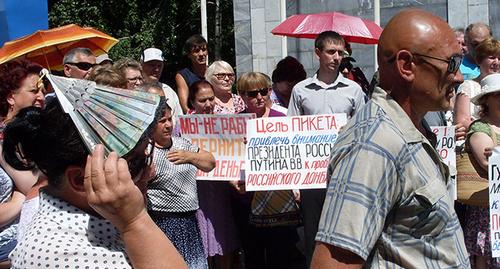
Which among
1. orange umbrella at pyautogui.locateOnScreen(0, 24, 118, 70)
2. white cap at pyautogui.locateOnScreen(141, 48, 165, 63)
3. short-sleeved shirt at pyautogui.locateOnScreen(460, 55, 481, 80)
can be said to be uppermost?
orange umbrella at pyautogui.locateOnScreen(0, 24, 118, 70)

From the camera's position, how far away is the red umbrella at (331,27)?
7.92 meters

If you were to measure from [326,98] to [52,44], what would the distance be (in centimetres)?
322

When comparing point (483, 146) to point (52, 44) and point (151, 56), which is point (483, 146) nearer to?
point (151, 56)

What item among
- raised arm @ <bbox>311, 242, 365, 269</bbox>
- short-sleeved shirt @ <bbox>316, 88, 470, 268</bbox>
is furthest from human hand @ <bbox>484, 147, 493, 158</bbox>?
raised arm @ <bbox>311, 242, 365, 269</bbox>

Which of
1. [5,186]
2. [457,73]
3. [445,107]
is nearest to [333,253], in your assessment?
[445,107]

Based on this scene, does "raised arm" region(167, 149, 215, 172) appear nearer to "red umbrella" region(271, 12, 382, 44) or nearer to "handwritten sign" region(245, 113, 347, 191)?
"handwritten sign" region(245, 113, 347, 191)

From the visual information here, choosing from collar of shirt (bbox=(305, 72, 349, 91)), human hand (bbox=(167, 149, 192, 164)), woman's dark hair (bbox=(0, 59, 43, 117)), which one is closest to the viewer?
woman's dark hair (bbox=(0, 59, 43, 117))

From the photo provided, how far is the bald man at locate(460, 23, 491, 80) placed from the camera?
272 inches

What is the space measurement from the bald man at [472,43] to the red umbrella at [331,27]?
134cm

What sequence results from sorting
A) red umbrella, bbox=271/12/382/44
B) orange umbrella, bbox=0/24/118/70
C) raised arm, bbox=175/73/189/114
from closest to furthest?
orange umbrella, bbox=0/24/118/70
raised arm, bbox=175/73/189/114
red umbrella, bbox=271/12/382/44

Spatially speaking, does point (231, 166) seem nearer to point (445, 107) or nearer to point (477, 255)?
point (477, 255)

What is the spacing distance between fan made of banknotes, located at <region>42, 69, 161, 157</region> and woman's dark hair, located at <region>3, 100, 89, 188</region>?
0.08 meters

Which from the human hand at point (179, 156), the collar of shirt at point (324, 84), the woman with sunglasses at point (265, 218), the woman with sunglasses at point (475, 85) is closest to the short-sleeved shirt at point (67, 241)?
the human hand at point (179, 156)

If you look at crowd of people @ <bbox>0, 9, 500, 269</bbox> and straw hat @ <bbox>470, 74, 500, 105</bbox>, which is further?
straw hat @ <bbox>470, 74, 500, 105</bbox>
